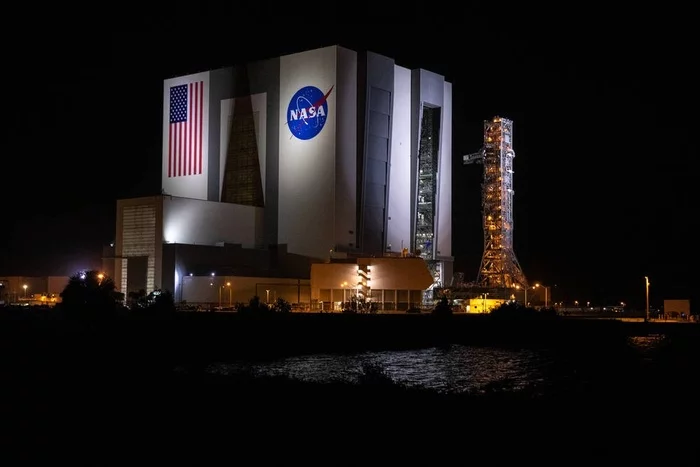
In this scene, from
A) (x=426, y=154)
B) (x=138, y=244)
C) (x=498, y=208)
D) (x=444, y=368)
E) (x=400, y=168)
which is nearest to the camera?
(x=444, y=368)

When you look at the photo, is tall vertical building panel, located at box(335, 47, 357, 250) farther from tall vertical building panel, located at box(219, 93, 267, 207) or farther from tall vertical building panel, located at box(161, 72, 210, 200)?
tall vertical building panel, located at box(161, 72, 210, 200)

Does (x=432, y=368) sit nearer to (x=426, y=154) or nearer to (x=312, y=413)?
(x=312, y=413)

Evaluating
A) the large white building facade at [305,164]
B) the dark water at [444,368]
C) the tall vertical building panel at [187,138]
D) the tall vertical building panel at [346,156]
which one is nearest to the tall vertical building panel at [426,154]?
the large white building facade at [305,164]

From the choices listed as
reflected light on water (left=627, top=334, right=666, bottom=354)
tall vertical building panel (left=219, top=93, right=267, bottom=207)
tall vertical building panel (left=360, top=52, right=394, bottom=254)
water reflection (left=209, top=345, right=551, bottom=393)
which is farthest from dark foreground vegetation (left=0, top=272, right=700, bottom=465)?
tall vertical building panel (left=219, top=93, right=267, bottom=207)

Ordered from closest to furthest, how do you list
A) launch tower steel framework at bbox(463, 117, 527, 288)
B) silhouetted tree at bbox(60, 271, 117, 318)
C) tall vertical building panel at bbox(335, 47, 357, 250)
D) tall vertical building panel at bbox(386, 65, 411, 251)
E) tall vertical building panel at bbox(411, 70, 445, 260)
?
1. silhouetted tree at bbox(60, 271, 117, 318)
2. launch tower steel framework at bbox(463, 117, 527, 288)
3. tall vertical building panel at bbox(335, 47, 357, 250)
4. tall vertical building panel at bbox(386, 65, 411, 251)
5. tall vertical building panel at bbox(411, 70, 445, 260)

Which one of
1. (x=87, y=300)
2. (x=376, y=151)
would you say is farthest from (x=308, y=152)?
(x=87, y=300)

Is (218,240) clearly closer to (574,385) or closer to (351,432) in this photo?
(574,385)
